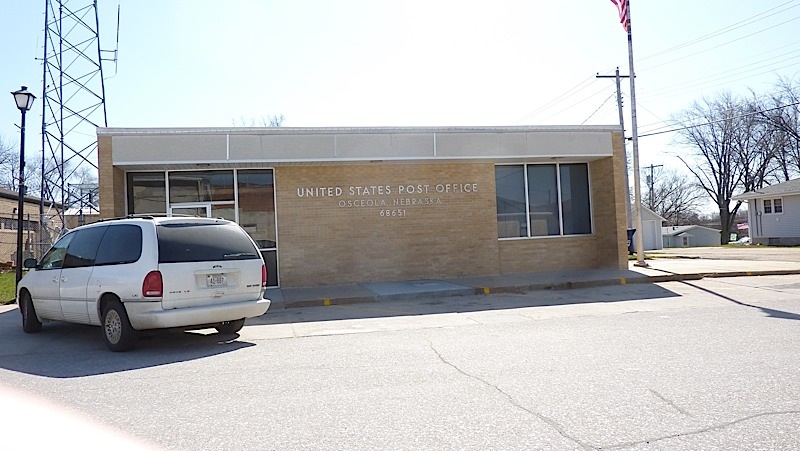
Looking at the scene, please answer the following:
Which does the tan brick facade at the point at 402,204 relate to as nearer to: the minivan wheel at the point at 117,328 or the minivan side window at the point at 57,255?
the minivan side window at the point at 57,255

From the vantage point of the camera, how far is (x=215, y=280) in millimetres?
8211

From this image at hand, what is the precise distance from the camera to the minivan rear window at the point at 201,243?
796cm

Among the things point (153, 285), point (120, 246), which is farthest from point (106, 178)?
point (153, 285)

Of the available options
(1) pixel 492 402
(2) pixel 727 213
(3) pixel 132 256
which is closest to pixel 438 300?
(3) pixel 132 256

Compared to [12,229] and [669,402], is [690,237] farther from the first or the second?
[669,402]

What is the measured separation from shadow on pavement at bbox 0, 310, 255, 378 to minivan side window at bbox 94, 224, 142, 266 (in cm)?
110

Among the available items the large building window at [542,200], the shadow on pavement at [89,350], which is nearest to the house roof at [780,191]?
the large building window at [542,200]

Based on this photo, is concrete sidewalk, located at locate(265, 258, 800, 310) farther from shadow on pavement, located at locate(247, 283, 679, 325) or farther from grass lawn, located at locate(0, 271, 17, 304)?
grass lawn, located at locate(0, 271, 17, 304)

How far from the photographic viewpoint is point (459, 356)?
713 cm

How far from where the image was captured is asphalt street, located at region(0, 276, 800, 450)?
439 cm

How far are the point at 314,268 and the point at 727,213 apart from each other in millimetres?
52590

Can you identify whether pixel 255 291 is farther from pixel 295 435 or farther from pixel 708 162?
pixel 708 162

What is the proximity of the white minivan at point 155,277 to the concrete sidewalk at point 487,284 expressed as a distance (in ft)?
13.2

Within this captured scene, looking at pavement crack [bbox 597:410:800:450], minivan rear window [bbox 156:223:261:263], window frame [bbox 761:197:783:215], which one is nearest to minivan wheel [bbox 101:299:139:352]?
minivan rear window [bbox 156:223:261:263]
